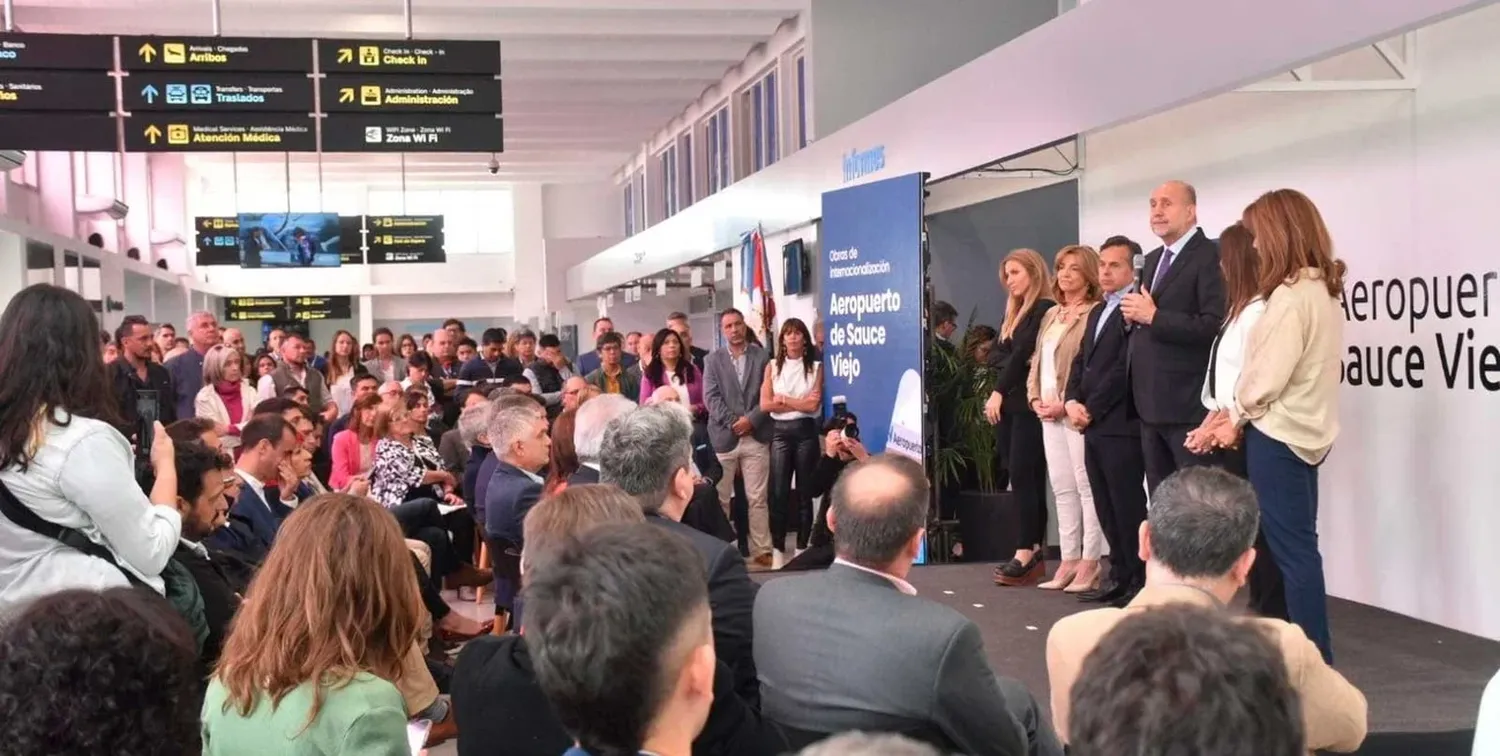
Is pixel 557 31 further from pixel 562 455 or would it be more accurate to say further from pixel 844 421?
pixel 562 455

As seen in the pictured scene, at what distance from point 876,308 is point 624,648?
6031mm

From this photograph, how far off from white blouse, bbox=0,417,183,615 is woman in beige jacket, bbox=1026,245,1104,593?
13.5ft

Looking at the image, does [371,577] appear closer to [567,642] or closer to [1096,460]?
[567,642]

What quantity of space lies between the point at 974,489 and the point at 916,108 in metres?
2.18

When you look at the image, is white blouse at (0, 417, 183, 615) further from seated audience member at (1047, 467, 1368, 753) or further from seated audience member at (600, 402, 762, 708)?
seated audience member at (1047, 467, 1368, 753)

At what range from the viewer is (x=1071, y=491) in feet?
20.6

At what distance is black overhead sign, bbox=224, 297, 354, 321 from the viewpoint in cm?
2761

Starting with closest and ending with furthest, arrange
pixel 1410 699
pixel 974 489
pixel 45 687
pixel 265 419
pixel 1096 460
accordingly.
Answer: pixel 45 687 < pixel 1410 699 < pixel 265 419 < pixel 1096 460 < pixel 974 489

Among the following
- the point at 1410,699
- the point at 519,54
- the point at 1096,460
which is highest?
the point at 519,54

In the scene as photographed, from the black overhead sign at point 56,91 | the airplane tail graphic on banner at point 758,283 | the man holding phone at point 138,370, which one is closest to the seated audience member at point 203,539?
the man holding phone at point 138,370

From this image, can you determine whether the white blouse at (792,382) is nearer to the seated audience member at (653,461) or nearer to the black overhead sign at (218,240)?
the seated audience member at (653,461)

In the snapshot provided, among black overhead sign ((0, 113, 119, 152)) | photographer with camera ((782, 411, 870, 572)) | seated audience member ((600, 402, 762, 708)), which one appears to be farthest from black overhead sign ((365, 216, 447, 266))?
seated audience member ((600, 402, 762, 708))

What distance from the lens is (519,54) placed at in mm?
12242

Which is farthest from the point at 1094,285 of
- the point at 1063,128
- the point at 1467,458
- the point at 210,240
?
the point at 210,240
